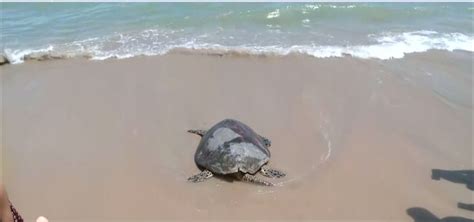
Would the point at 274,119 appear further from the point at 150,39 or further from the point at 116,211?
the point at 150,39

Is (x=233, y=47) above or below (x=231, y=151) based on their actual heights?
above

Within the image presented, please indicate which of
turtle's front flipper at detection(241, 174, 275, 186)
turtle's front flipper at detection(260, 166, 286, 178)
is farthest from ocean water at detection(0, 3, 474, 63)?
turtle's front flipper at detection(241, 174, 275, 186)

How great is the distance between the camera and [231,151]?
17.6 ft

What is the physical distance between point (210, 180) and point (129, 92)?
2644 mm

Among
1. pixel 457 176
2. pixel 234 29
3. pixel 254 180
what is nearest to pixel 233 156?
pixel 254 180

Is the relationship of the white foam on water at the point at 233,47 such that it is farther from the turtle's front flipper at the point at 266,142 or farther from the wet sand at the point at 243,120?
the turtle's front flipper at the point at 266,142

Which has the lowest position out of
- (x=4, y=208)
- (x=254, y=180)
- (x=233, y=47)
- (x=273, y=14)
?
(x=254, y=180)

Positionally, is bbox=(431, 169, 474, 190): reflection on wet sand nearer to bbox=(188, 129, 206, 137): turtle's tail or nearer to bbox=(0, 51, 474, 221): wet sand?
bbox=(0, 51, 474, 221): wet sand

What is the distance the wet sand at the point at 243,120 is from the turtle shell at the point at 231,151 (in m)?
0.19

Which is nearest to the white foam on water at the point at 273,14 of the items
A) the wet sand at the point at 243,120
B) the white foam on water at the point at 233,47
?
the white foam on water at the point at 233,47

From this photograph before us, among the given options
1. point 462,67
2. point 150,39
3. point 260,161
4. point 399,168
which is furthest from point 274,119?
point 150,39

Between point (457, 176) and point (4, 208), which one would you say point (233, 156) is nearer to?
point (457, 176)

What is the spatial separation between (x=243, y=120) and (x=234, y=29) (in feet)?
17.8

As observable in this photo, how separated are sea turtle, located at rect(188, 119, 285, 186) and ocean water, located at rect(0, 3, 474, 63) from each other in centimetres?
395
